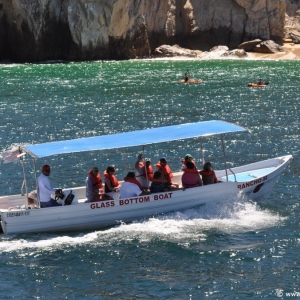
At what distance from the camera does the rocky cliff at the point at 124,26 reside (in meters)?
80.9

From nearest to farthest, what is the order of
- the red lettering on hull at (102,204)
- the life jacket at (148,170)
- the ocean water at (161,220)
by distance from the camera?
the ocean water at (161,220), the red lettering on hull at (102,204), the life jacket at (148,170)

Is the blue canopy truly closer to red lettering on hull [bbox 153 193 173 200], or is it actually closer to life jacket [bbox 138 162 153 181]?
life jacket [bbox 138 162 153 181]

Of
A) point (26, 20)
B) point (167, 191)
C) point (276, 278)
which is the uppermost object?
point (26, 20)

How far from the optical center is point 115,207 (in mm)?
21125

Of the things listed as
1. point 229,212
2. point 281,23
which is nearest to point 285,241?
point 229,212

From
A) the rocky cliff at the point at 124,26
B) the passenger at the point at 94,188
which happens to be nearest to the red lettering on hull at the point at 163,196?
the passenger at the point at 94,188

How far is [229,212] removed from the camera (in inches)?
867

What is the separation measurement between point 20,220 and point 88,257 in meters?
2.70

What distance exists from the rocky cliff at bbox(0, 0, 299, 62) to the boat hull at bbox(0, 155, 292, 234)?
2385 inches

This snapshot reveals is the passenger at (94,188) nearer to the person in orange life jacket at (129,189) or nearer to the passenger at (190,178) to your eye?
the person in orange life jacket at (129,189)

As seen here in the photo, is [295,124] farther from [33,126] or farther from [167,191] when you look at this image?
[167,191]

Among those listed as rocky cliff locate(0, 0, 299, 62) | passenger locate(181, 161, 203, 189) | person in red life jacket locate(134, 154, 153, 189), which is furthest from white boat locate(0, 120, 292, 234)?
rocky cliff locate(0, 0, 299, 62)

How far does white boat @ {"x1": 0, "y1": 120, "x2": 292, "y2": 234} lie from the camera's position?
20.6 m

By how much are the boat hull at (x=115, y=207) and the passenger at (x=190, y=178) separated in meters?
0.25
